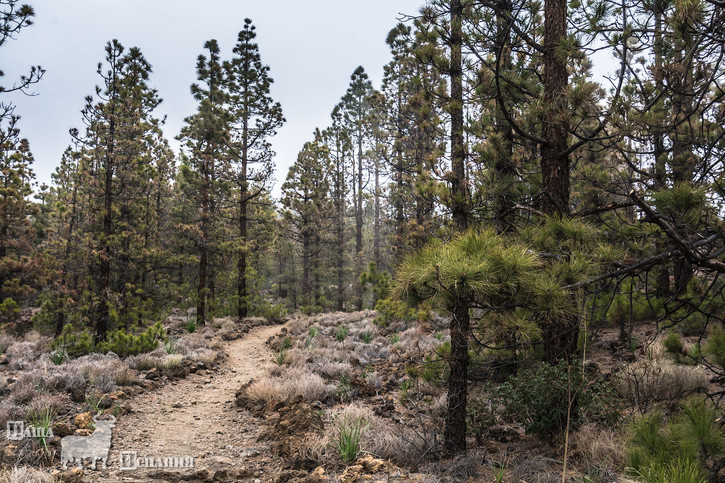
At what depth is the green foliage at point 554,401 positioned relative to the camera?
3850mm

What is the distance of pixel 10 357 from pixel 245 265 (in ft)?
30.9

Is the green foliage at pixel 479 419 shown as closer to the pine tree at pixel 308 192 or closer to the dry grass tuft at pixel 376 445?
the dry grass tuft at pixel 376 445

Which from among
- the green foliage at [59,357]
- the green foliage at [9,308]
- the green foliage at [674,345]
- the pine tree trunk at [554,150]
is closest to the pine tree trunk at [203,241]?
the green foliage at [9,308]

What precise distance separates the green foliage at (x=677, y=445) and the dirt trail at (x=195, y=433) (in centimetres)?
339

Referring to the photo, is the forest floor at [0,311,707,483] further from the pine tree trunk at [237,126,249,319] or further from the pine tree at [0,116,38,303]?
the pine tree trunk at [237,126,249,319]

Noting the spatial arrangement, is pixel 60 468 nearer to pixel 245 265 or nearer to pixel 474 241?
pixel 474 241

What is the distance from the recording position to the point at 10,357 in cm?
847

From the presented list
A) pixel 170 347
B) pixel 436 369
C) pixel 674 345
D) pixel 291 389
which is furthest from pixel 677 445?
pixel 170 347

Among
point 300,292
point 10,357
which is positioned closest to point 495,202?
point 10,357

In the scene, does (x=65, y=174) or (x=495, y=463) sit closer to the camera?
(x=495, y=463)

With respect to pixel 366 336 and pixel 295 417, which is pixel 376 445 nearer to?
pixel 295 417

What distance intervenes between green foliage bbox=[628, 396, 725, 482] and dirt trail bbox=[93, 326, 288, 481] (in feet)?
11.1

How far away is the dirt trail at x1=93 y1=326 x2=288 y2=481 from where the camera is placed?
13.0 feet

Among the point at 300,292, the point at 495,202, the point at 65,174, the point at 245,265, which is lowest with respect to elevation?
the point at 300,292
